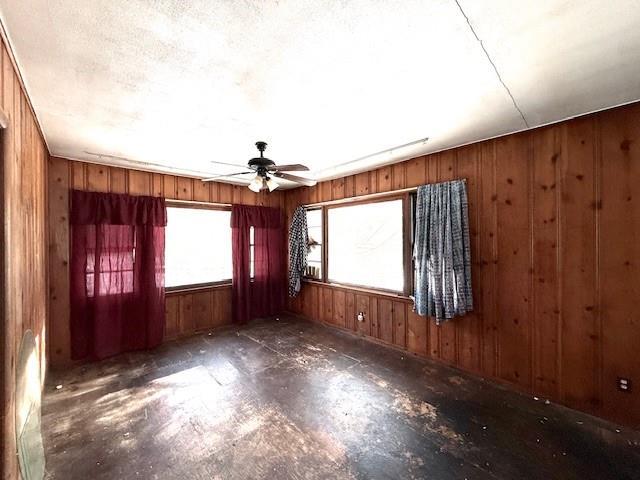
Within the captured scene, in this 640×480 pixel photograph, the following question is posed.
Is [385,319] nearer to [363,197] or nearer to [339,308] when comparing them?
[339,308]

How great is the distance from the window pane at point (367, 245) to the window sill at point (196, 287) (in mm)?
1756

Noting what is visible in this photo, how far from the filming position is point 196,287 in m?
4.05

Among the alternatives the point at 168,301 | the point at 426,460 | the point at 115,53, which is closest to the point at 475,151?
the point at 426,460

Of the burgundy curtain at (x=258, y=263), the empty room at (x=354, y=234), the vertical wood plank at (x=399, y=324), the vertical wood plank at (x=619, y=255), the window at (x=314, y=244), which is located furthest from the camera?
the window at (x=314, y=244)

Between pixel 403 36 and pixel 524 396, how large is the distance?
3.02 metres

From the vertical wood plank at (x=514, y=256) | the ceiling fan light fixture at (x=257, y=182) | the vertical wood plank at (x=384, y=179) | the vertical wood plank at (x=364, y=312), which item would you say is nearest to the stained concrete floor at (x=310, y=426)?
the vertical wood plank at (x=514, y=256)

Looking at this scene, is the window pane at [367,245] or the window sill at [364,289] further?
the window pane at [367,245]

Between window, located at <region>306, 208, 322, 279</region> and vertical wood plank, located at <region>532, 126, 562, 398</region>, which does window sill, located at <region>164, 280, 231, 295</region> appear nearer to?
window, located at <region>306, 208, 322, 279</region>

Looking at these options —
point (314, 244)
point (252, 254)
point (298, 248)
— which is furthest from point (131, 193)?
point (314, 244)

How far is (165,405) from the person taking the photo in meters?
2.29

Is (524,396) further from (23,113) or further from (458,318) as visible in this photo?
(23,113)

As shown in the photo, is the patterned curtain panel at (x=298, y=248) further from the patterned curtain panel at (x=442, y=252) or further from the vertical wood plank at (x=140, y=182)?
the vertical wood plank at (x=140, y=182)

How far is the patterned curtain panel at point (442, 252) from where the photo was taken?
2.71 m

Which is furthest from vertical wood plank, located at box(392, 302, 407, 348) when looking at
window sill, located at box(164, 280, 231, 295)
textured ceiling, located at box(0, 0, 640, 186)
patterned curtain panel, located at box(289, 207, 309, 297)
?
window sill, located at box(164, 280, 231, 295)
